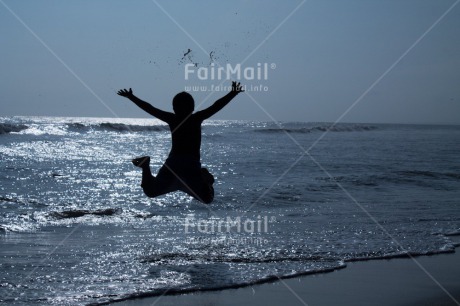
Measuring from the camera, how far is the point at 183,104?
7359mm

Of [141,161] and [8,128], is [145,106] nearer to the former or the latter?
[141,161]

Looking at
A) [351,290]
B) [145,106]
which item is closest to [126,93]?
[145,106]

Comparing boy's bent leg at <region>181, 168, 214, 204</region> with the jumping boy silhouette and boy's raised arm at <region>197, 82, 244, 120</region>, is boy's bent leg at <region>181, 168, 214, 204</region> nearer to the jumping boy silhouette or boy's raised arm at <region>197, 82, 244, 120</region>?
the jumping boy silhouette

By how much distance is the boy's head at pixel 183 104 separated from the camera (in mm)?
7316

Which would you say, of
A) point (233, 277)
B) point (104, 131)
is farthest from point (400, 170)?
point (104, 131)

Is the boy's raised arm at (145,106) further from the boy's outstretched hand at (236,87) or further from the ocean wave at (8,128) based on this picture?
the ocean wave at (8,128)

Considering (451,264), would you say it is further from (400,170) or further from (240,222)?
(400,170)

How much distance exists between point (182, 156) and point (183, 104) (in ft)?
2.13

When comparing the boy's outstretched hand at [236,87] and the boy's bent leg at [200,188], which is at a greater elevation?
the boy's outstretched hand at [236,87]

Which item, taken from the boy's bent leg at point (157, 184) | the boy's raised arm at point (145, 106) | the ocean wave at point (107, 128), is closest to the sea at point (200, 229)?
the boy's bent leg at point (157, 184)

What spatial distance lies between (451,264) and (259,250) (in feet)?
10.3

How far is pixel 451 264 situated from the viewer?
9.83 meters

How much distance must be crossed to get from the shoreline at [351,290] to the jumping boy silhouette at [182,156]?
1.32 meters

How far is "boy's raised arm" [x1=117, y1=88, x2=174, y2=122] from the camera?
23.9 feet
